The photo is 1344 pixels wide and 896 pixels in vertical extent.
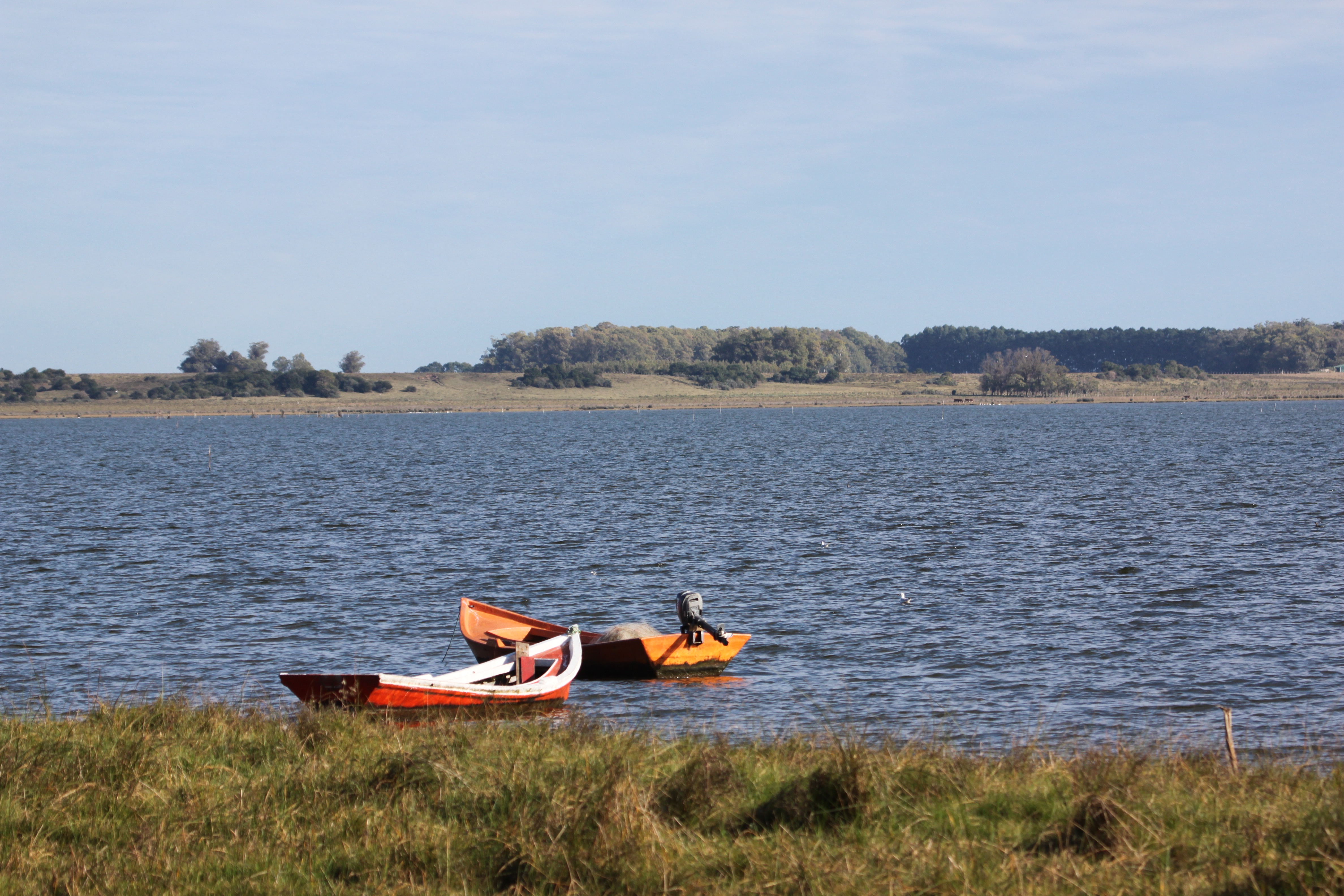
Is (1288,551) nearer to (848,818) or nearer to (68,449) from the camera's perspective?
(848,818)

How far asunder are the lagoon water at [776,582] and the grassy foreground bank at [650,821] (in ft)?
16.5

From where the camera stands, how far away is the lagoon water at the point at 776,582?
1620 cm

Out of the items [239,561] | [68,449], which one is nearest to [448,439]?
[68,449]

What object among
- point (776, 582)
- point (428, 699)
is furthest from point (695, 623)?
point (776, 582)

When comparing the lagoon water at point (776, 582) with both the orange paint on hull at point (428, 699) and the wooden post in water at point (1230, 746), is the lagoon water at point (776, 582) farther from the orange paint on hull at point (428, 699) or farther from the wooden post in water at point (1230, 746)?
the wooden post in water at point (1230, 746)

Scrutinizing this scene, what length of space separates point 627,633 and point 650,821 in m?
10.4

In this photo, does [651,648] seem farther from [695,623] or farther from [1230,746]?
[1230,746]

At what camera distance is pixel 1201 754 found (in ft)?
34.0

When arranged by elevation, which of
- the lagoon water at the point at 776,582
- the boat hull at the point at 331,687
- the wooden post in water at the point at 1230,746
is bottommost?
the lagoon water at the point at 776,582

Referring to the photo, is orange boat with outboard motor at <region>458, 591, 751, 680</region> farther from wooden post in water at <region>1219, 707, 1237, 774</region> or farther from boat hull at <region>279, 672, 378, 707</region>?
wooden post in water at <region>1219, 707, 1237, 774</region>

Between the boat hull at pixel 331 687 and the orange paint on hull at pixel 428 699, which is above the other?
the boat hull at pixel 331 687

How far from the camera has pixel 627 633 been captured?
17844 mm

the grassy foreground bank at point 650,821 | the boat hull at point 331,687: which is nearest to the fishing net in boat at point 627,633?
the boat hull at point 331,687

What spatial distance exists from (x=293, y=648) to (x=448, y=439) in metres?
94.4
